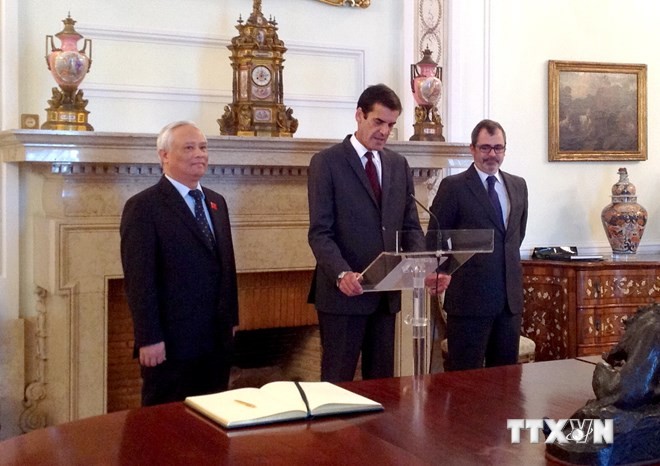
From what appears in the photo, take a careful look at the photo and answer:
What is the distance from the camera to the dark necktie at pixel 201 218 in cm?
299

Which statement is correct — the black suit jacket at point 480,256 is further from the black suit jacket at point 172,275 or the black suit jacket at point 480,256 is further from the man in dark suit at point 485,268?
the black suit jacket at point 172,275

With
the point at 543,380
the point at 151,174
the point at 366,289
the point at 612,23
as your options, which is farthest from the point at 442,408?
the point at 612,23

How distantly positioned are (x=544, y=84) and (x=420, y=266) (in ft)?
10.2

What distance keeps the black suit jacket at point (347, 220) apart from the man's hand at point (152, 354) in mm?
625

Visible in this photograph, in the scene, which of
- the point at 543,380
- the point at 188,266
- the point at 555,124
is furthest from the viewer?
the point at 555,124

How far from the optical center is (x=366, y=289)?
2748 millimetres

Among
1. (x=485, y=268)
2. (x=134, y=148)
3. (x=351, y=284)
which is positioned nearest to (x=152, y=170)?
(x=134, y=148)

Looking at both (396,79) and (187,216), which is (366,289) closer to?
(187,216)

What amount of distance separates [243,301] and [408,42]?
1.75 metres

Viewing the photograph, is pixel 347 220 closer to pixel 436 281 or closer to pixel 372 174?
pixel 372 174

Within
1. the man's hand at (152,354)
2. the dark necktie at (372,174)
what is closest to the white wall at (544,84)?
the dark necktie at (372,174)

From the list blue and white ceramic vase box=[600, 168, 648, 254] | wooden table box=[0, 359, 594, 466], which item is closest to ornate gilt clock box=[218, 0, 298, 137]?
blue and white ceramic vase box=[600, 168, 648, 254]

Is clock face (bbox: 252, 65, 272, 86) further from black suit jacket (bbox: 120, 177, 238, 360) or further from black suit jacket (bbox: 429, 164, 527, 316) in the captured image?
black suit jacket (bbox: 120, 177, 238, 360)

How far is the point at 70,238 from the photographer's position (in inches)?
151
